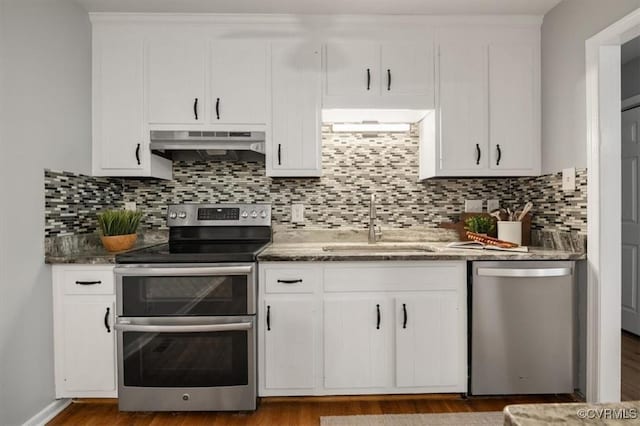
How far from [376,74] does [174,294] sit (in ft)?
6.05

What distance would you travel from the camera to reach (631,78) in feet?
11.4

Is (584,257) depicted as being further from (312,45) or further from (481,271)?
(312,45)

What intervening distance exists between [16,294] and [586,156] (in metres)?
3.09

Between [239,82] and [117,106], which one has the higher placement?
[239,82]

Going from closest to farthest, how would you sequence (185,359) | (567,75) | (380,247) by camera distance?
(185,359) < (567,75) < (380,247)

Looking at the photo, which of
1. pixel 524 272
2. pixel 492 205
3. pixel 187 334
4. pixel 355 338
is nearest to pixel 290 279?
pixel 355 338

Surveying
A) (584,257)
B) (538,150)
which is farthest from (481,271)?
(538,150)

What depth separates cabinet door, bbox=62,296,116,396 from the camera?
2.15 metres

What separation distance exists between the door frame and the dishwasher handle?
0.16 meters

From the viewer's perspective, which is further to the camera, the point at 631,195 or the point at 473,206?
the point at 631,195

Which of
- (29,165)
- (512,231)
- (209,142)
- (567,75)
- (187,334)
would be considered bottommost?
(187,334)

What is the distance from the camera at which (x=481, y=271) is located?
7.16ft

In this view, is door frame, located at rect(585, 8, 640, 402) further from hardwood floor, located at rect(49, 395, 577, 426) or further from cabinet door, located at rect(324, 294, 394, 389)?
Result: cabinet door, located at rect(324, 294, 394, 389)

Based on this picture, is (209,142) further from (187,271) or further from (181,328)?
(181,328)
